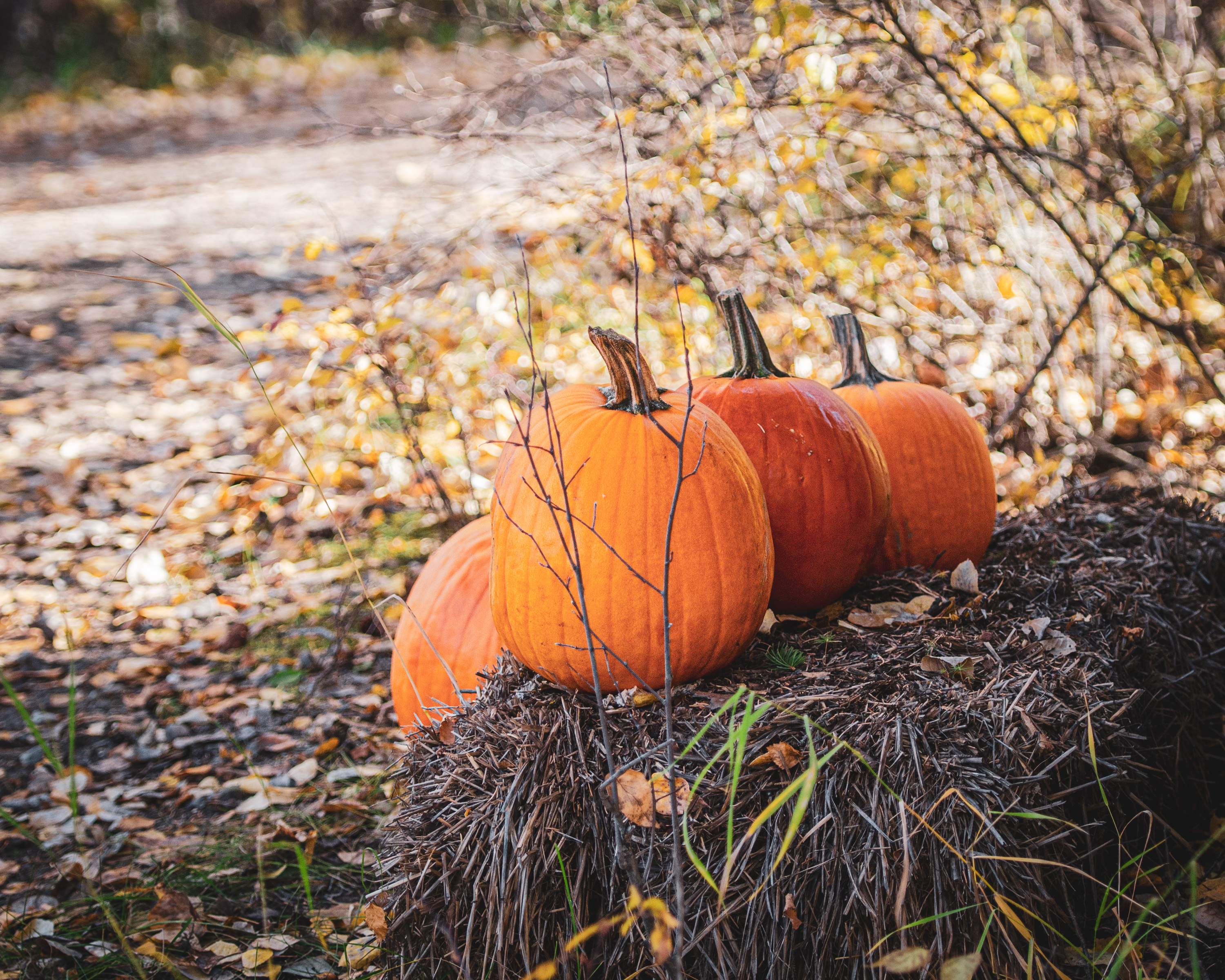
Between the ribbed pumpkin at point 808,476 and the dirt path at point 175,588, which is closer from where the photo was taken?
the ribbed pumpkin at point 808,476

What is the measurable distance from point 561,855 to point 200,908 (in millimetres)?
1027

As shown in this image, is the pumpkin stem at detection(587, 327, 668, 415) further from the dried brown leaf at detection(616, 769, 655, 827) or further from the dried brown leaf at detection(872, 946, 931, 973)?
the dried brown leaf at detection(872, 946, 931, 973)

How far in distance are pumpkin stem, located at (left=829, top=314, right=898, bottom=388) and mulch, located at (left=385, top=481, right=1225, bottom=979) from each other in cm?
71

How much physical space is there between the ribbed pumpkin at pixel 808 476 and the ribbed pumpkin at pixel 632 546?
0.17 meters

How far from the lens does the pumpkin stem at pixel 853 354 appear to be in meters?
2.23

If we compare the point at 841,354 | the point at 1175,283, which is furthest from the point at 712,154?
the point at 1175,283

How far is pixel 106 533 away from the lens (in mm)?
3963

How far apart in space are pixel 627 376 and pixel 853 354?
871mm

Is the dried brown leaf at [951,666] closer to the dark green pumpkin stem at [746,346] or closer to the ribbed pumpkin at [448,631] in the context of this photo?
the dark green pumpkin stem at [746,346]

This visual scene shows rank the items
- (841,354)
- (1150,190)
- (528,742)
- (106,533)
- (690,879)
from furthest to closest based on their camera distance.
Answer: (106,533) → (1150,190) → (841,354) → (528,742) → (690,879)

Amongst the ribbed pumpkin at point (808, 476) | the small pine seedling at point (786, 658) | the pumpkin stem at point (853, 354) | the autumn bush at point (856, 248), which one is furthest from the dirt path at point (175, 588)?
the pumpkin stem at point (853, 354)

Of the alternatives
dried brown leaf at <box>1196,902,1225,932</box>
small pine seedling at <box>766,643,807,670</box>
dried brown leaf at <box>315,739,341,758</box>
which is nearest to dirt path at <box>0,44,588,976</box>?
dried brown leaf at <box>315,739,341,758</box>

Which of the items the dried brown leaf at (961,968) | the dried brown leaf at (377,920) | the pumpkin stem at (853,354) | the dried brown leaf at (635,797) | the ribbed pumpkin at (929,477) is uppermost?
the pumpkin stem at (853,354)

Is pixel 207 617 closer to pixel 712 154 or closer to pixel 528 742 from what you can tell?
pixel 528 742
